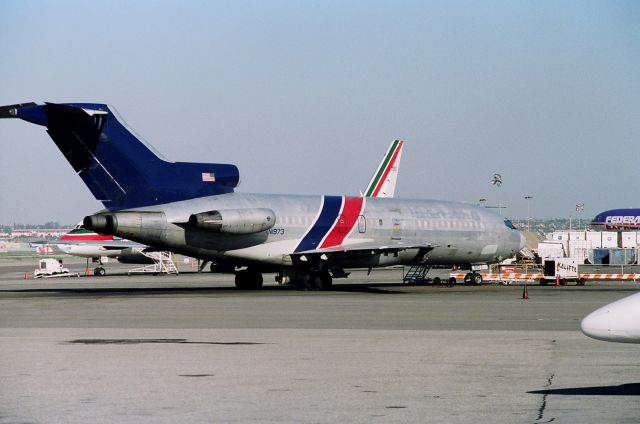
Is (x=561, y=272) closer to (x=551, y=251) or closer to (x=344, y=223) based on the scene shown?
(x=551, y=251)

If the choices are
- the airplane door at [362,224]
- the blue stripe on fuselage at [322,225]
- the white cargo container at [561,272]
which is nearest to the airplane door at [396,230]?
the airplane door at [362,224]

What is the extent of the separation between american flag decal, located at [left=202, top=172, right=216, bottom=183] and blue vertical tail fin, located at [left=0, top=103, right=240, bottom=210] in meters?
0.79

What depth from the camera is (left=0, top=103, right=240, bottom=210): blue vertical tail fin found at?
34.8m

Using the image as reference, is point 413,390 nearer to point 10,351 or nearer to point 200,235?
point 10,351

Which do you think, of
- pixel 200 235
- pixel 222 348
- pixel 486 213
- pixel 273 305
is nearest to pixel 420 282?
pixel 486 213

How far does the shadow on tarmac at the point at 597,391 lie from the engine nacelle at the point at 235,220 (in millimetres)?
25280

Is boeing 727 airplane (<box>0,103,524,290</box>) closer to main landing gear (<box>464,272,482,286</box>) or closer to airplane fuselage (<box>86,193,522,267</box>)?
airplane fuselage (<box>86,193,522,267</box>)

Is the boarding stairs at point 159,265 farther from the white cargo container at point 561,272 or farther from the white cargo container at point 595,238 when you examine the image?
the white cargo container at point 595,238

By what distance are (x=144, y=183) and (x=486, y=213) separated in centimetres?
1797

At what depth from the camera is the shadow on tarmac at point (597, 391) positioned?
12.3 meters

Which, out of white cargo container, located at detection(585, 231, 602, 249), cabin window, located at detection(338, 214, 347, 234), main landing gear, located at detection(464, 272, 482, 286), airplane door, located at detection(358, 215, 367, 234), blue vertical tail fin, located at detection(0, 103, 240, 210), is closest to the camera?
Answer: blue vertical tail fin, located at detection(0, 103, 240, 210)

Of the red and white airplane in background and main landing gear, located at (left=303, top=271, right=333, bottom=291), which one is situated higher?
the red and white airplane in background

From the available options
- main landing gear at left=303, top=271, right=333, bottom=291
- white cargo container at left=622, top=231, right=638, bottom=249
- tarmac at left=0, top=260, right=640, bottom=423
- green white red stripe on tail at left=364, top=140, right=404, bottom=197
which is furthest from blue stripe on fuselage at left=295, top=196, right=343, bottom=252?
white cargo container at left=622, top=231, right=638, bottom=249

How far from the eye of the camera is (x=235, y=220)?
37.6 m
